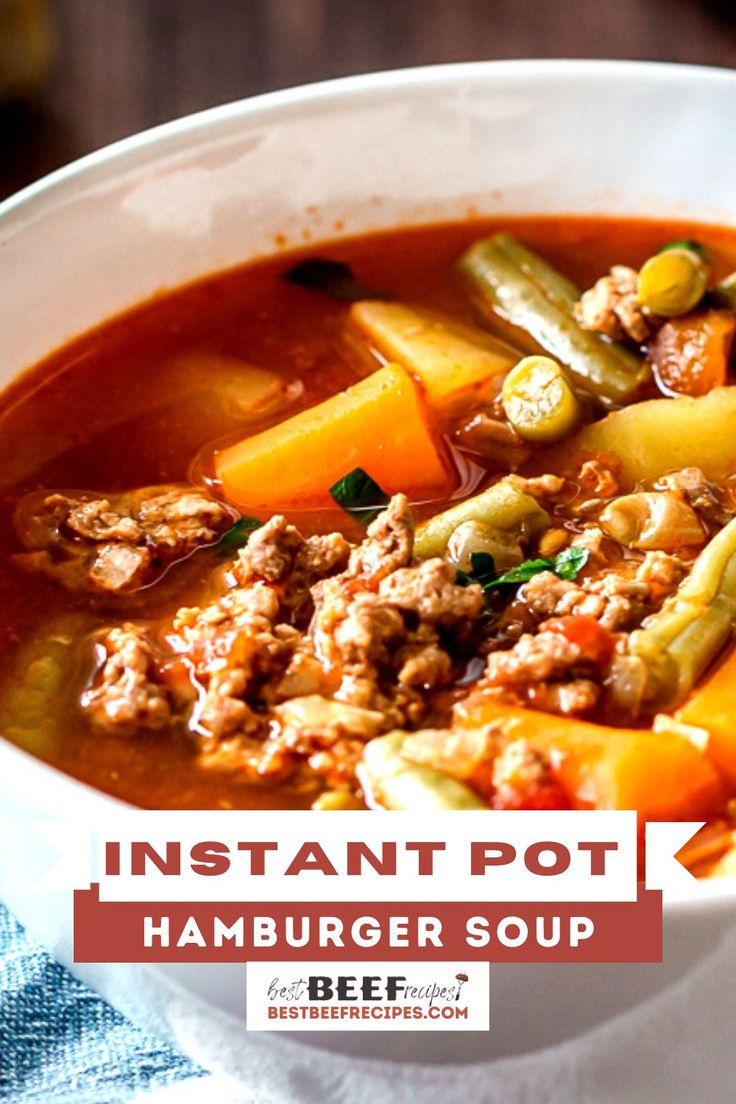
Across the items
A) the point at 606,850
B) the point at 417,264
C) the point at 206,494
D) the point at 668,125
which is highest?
the point at 668,125

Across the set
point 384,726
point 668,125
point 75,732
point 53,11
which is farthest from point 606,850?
point 53,11

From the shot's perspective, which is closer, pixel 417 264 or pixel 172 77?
pixel 417 264

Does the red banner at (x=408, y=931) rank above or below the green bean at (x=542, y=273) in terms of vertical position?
below

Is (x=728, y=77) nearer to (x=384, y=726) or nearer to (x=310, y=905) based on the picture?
(x=384, y=726)

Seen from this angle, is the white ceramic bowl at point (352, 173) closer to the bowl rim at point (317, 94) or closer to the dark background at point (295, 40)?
the bowl rim at point (317, 94)

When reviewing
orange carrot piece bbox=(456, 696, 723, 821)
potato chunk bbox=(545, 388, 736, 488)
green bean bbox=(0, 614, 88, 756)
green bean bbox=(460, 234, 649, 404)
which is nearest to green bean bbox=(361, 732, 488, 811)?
orange carrot piece bbox=(456, 696, 723, 821)

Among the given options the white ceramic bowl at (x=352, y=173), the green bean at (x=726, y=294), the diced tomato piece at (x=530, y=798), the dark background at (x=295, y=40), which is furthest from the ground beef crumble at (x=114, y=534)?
the dark background at (x=295, y=40)

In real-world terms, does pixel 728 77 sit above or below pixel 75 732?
above
